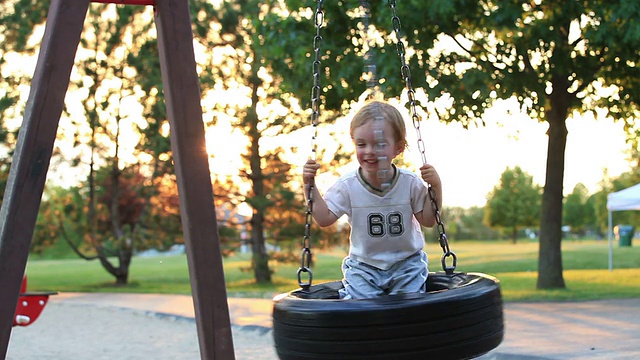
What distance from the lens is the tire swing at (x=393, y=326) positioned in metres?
2.70

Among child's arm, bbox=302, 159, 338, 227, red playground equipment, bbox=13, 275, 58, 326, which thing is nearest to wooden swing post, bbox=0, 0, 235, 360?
child's arm, bbox=302, 159, 338, 227

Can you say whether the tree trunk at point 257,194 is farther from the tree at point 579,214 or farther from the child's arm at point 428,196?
the tree at point 579,214

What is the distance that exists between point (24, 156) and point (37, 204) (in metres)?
0.22

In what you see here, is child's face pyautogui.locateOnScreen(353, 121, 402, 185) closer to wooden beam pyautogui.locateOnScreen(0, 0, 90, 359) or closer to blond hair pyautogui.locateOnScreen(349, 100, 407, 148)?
blond hair pyautogui.locateOnScreen(349, 100, 407, 148)

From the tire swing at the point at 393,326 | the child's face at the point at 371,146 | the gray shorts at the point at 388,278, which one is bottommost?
the tire swing at the point at 393,326

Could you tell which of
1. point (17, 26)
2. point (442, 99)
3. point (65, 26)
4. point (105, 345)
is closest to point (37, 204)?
point (65, 26)

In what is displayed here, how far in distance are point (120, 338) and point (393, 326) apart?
19.9 feet

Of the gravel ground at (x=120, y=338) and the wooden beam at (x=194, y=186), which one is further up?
the wooden beam at (x=194, y=186)

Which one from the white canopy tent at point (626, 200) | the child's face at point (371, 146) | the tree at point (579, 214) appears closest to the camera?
the child's face at point (371, 146)

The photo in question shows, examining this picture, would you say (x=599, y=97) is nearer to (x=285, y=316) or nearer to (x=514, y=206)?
(x=285, y=316)

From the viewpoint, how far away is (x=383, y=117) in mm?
3318

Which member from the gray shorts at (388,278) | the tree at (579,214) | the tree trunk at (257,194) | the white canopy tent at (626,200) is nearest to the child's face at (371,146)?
the gray shorts at (388,278)

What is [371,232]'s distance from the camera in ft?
11.1

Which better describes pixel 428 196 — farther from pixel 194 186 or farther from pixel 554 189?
pixel 554 189
